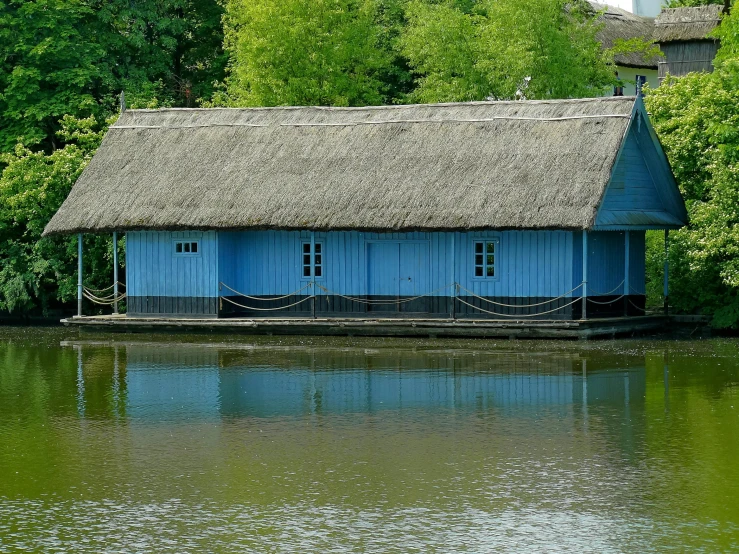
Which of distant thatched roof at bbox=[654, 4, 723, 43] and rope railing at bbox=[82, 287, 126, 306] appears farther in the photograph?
distant thatched roof at bbox=[654, 4, 723, 43]

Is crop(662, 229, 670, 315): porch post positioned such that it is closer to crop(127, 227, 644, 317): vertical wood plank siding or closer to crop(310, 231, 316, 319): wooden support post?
crop(127, 227, 644, 317): vertical wood plank siding

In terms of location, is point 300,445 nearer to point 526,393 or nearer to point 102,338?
point 526,393

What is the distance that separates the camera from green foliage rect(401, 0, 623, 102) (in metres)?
46.4

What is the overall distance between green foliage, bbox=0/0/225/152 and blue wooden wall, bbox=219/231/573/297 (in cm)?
1146

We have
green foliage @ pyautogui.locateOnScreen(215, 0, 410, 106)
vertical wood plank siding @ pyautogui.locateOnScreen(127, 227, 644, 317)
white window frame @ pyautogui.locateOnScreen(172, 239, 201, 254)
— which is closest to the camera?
vertical wood plank siding @ pyautogui.locateOnScreen(127, 227, 644, 317)

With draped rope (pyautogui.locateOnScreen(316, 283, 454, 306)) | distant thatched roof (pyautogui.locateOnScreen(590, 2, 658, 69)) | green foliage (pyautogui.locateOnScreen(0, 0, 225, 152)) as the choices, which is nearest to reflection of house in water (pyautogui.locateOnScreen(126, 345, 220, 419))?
draped rope (pyautogui.locateOnScreen(316, 283, 454, 306))

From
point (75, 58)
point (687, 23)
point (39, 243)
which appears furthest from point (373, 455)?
point (687, 23)

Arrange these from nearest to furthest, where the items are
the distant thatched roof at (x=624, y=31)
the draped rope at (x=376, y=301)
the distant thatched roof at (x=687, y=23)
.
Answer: the draped rope at (x=376, y=301)
the distant thatched roof at (x=687, y=23)
the distant thatched roof at (x=624, y=31)

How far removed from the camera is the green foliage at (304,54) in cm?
4784

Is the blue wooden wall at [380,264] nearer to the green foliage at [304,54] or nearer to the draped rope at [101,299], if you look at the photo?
the draped rope at [101,299]

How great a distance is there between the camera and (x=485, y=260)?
33.7 metres

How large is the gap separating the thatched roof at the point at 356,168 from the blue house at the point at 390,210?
5cm

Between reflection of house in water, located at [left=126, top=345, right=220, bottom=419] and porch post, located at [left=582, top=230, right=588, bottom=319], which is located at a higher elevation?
porch post, located at [left=582, top=230, right=588, bottom=319]

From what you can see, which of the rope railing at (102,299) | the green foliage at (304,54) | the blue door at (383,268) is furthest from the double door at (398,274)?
the green foliage at (304,54)
